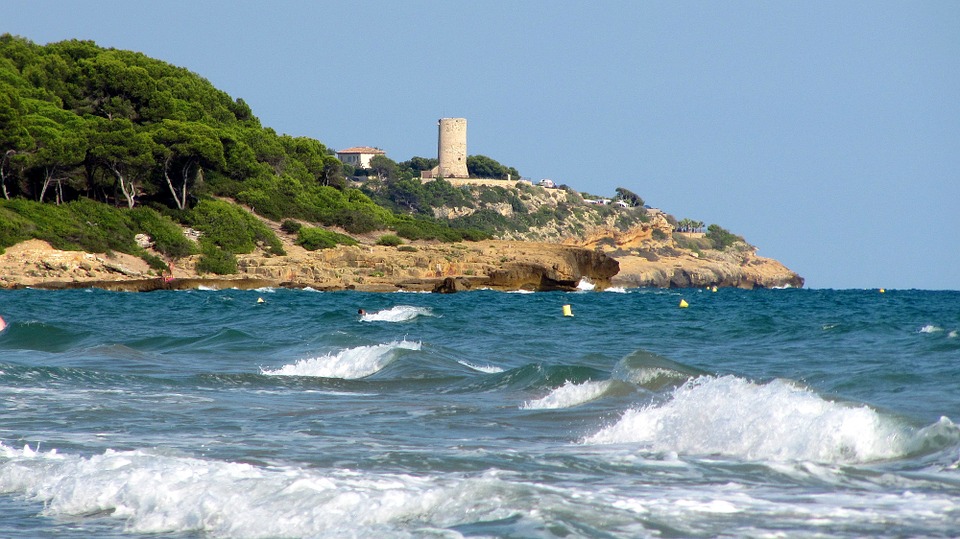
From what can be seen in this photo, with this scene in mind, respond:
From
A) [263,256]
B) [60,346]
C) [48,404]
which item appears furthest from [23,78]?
[48,404]

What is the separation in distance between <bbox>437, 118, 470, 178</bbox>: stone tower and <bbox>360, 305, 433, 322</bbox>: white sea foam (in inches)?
3599

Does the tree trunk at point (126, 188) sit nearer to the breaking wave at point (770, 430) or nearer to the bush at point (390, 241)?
the bush at point (390, 241)

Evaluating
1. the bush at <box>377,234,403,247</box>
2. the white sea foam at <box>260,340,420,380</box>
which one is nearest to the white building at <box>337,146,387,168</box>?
the bush at <box>377,234,403,247</box>

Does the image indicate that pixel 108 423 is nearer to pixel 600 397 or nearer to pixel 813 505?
pixel 600 397

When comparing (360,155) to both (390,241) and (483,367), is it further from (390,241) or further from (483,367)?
(483,367)

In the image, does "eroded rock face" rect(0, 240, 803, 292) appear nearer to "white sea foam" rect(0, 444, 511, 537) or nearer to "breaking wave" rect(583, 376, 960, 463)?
"breaking wave" rect(583, 376, 960, 463)

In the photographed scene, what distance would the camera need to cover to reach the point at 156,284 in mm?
48250

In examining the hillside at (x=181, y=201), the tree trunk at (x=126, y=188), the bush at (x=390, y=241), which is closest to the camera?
the hillside at (x=181, y=201)

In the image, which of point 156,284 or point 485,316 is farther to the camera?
point 156,284

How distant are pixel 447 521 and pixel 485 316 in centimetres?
2399

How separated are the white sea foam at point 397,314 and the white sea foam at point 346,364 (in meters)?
12.2

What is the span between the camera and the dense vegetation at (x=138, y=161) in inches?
2066

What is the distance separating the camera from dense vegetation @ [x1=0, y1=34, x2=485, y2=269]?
52.5 meters

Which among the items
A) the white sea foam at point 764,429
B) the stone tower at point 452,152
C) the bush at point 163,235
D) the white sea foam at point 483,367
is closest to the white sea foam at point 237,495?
the white sea foam at point 764,429
